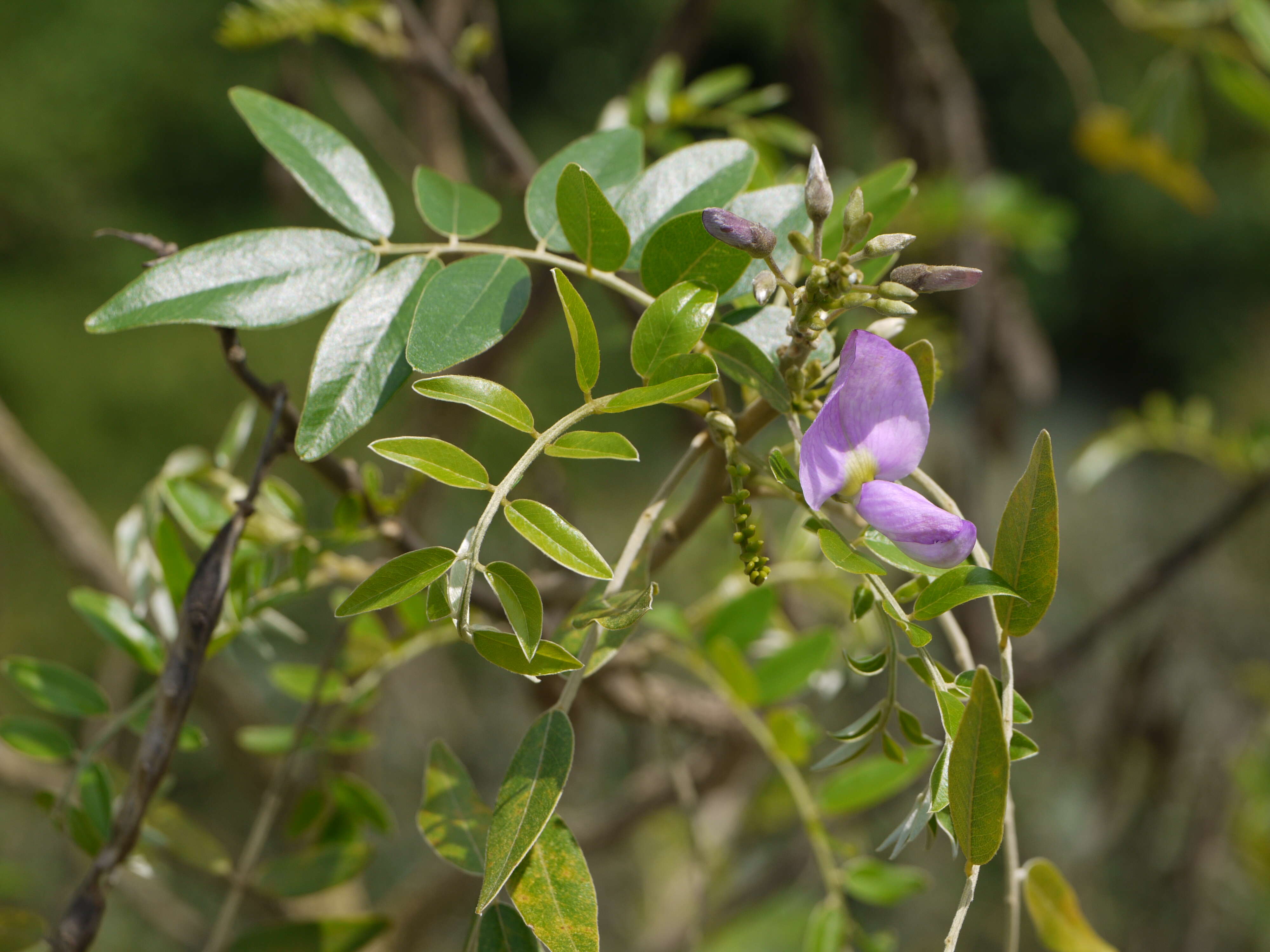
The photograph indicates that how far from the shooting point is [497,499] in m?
0.15

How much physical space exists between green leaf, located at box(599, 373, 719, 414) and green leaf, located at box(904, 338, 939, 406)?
0.12 feet

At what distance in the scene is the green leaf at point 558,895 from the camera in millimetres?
151

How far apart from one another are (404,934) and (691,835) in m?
0.36

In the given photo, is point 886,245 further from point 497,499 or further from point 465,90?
point 465,90

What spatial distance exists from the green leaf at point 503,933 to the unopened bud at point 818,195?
15 cm

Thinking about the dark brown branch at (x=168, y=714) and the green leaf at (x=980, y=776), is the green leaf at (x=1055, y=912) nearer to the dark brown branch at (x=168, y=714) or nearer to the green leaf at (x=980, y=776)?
the green leaf at (x=980, y=776)

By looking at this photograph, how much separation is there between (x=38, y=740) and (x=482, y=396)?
20cm

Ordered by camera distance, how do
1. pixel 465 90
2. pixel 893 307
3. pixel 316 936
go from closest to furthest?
pixel 893 307 → pixel 316 936 → pixel 465 90

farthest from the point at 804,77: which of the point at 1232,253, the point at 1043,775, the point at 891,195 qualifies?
the point at 1232,253

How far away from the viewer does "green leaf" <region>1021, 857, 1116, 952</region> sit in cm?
19

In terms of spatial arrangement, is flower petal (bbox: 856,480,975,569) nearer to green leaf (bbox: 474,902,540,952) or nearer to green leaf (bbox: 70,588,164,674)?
green leaf (bbox: 474,902,540,952)

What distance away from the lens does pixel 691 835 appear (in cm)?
29

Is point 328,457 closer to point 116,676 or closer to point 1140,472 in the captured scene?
point 116,676

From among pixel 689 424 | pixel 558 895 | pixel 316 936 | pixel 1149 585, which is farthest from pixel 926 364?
pixel 1149 585
